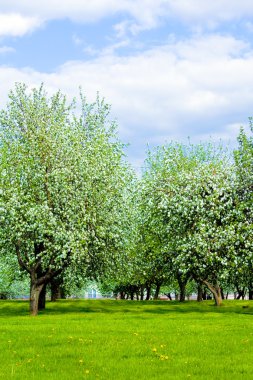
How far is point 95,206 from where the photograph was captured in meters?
44.5

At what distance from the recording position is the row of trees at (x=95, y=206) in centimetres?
4231

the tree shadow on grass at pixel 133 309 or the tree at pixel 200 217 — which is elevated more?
the tree at pixel 200 217

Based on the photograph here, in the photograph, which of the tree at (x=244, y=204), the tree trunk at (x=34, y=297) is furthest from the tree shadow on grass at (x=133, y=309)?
the tree at (x=244, y=204)

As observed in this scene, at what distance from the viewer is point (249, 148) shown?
45.8 meters

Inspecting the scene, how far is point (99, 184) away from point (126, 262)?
811 centimetres

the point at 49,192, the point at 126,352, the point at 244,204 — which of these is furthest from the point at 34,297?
the point at 126,352

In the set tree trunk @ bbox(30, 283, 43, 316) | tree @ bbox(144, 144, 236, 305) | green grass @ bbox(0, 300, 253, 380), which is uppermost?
tree @ bbox(144, 144, 236, 305)

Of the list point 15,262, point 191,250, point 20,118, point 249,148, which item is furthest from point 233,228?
point 15,262

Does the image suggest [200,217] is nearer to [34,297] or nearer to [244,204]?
[244,204]

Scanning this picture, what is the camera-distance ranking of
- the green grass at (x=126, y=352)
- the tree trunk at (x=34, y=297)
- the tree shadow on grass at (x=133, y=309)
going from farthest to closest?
the tree shadow on grass at (x=133, y=309)
the tree trunk at (x=34, y=297)
the green grass at (x=126, y=352)

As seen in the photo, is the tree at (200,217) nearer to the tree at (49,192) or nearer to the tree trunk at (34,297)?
the tree at (49,192)

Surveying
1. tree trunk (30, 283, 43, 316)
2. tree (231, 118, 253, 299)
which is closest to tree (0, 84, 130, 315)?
tree trunk (30, 283, 43, 316)

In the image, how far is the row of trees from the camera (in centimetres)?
4231

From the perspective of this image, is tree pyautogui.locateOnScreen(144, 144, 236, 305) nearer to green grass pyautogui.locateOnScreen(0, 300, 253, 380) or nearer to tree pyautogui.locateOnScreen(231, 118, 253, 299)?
tree pyautogui.locateOnScreen(231, 118, 253, 299)
